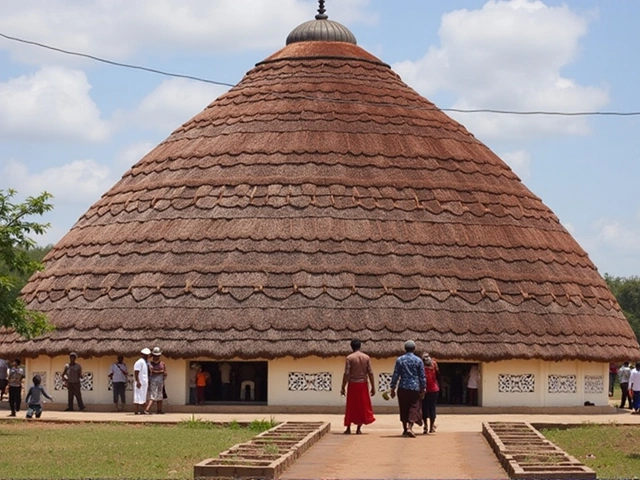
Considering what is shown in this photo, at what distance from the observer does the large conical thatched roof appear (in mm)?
31938

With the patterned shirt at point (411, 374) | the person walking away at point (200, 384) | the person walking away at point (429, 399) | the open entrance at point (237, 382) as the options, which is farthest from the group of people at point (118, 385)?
the patterned shirt at point (411, 374)

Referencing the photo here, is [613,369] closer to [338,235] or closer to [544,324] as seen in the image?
[544,324]

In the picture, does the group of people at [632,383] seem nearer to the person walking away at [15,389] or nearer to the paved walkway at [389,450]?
the paved walkway at [389,450]

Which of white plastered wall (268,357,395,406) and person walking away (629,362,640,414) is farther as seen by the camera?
person walking away (629,362,640,414)

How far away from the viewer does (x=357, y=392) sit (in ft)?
76.2

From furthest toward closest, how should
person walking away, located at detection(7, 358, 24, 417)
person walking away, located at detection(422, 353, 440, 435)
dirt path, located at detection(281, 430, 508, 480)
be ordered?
person walking away, located at detection(7, 358, 24, 417) < person walking away, located at detection(422, 353, 440, 435) < dirt path, located at detection(281, 430, 508, 480)

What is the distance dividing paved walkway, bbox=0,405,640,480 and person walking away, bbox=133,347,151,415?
0.57 m

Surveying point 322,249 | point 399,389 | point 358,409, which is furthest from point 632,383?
point 358,409

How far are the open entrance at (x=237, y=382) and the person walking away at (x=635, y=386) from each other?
30.3 ft

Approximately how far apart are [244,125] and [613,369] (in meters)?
14.2

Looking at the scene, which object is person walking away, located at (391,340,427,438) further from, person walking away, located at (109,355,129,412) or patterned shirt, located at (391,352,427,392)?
person walking away, located at (109,355,129,412)

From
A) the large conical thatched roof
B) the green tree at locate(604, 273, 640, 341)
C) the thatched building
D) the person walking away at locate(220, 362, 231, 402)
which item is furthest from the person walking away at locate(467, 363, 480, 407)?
the green tree at locate(604, 273, 640, 341)

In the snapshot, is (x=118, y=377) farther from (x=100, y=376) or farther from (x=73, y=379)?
(x=100, y=376)

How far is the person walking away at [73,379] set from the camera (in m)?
31.6
